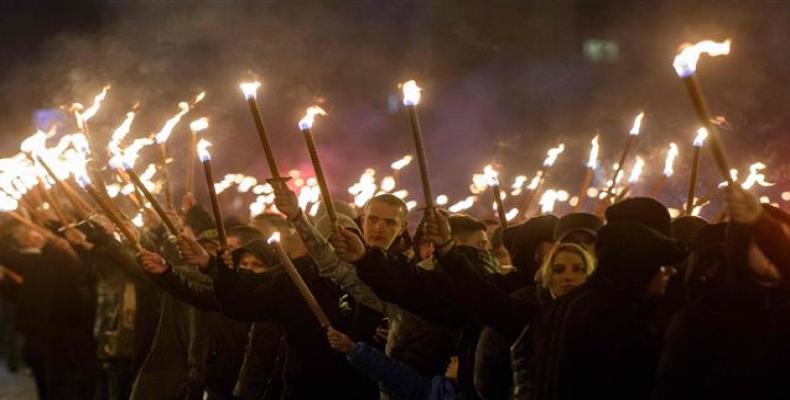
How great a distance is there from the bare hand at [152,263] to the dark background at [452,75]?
9.53 meters

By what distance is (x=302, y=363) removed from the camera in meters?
4.64

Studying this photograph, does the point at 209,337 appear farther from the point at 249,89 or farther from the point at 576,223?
the point at 249,89

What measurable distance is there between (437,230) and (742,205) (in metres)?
1.28

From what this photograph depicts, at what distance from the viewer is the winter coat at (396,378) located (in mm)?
4008

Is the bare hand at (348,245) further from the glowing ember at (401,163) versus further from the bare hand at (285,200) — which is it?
the glowing ember at (401,163)

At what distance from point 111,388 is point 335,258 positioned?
128 inches

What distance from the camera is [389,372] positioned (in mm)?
4031

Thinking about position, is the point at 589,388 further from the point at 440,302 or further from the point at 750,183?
the point at 750,183

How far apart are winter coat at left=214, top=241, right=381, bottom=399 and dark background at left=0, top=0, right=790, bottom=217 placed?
1001 centimetres

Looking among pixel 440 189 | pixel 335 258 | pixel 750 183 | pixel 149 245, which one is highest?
pixel 440 189

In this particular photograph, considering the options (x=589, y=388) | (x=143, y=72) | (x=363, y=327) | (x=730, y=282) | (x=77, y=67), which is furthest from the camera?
(x=143, y=72)

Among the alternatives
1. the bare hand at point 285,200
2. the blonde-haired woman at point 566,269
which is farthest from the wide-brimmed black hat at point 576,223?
the bare hand at point 285,200

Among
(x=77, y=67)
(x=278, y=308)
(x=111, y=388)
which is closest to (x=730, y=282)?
(x=278, y=308)

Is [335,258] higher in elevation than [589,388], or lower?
higher
